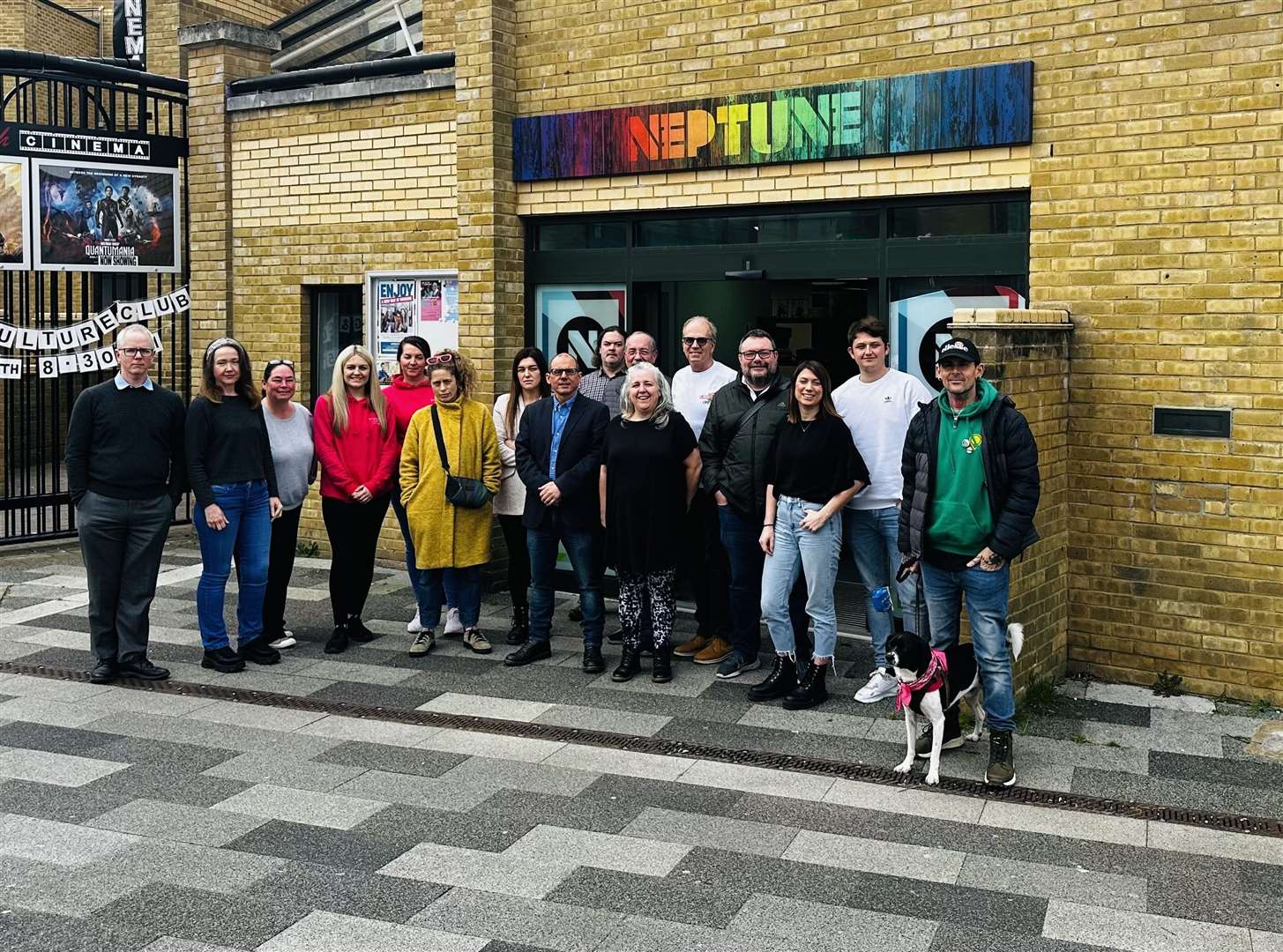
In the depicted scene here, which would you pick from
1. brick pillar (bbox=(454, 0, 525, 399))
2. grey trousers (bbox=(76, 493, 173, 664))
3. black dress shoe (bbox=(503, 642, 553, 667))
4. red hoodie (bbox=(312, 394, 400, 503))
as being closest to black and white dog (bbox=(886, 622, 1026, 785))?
black dress shoe (bbox=(503, 642, 553, 667))

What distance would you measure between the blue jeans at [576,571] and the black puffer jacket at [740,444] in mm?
836

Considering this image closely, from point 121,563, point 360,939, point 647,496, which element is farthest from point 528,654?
point 360,939

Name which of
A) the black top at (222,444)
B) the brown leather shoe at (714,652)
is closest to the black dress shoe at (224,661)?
the black top at (222,444)

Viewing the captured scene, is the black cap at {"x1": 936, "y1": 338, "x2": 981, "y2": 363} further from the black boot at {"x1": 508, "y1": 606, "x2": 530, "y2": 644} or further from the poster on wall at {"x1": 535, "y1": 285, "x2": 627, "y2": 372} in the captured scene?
the poster on wall at {"x1": 535, "y1": 285, "x2": 627, "y2": 372}

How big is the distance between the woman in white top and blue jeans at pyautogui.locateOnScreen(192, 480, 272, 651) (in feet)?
4.91

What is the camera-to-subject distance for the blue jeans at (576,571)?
866cm

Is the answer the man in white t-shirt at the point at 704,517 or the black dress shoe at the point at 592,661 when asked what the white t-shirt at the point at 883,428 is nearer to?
the man in white t-shirt at the point at 704,517

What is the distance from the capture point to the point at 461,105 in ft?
35.7

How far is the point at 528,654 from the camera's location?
349 inches

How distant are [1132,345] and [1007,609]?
196 cm

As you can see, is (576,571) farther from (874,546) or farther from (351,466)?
(874,546)

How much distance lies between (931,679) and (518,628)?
350cm

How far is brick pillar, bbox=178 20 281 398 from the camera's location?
12469mm

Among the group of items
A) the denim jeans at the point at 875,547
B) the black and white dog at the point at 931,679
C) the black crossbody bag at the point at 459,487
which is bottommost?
the black and white dog at the point at 931,679
